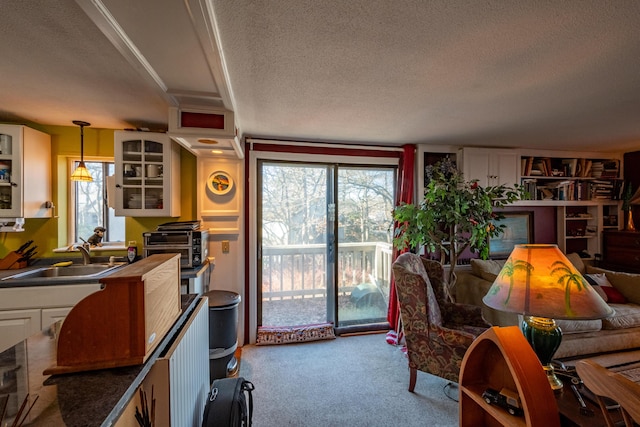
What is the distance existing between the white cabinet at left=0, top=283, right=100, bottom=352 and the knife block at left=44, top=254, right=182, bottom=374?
1.47 meters

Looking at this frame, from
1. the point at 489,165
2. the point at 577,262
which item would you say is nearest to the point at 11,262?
the point at 489,165

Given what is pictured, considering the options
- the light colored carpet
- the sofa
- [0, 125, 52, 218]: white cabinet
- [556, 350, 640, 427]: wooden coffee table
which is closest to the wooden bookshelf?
the sofa

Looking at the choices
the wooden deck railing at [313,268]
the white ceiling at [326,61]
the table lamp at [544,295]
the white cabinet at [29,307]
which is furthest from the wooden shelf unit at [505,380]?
the white cabinet at [29,307]

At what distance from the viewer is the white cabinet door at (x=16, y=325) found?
6.36 ft

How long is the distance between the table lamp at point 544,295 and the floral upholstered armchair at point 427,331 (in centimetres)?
80

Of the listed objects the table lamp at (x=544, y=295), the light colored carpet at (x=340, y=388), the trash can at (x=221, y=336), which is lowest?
the light colored carpet at (x=340, y=388)

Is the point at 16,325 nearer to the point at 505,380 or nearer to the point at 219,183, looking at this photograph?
the point at 219,183

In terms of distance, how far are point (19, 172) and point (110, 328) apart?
2.38m

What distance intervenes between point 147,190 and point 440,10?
260 centimetres

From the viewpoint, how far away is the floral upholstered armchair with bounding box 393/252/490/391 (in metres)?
1.98

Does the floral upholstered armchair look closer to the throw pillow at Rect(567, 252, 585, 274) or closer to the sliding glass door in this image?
the sliding glass door

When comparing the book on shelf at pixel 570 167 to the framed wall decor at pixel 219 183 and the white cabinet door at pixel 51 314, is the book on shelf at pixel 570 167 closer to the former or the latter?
the framed wall decor at pixel 219 183

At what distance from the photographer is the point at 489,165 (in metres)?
3.23

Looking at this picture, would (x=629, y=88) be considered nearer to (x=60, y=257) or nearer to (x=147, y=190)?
(x=147, y=190)
